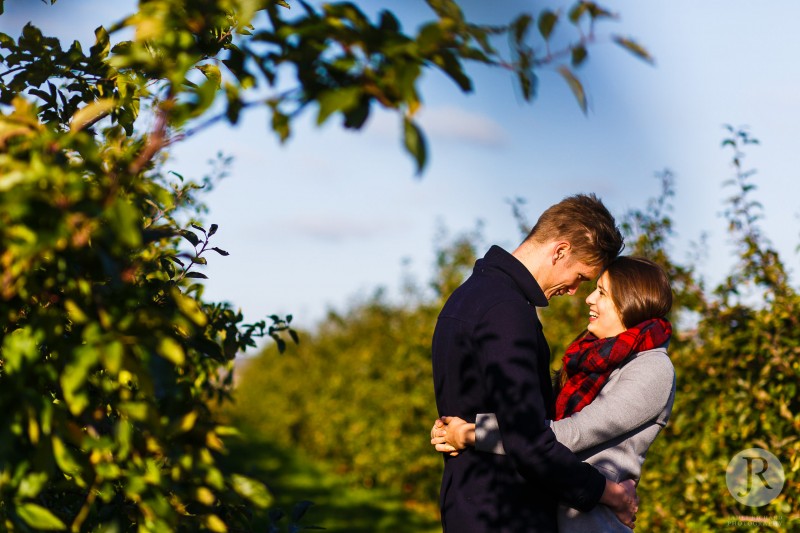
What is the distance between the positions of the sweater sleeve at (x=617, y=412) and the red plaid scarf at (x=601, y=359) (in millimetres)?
48

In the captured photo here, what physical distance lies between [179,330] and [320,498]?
35.6 ft

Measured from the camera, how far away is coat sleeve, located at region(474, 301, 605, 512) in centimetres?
254

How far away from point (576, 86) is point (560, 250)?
1.45 m

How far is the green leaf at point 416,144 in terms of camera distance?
138 centimetres

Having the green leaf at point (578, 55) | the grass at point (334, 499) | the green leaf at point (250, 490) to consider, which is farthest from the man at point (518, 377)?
the grass at point (334, 499)

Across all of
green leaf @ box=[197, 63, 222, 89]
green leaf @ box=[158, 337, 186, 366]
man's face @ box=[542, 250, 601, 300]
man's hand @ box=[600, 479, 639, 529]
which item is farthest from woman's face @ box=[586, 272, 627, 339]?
green leaf @ box=[158, 337, 186, 366]

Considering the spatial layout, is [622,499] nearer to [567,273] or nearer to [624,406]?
[624,406]

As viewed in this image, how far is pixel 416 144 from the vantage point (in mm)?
1383

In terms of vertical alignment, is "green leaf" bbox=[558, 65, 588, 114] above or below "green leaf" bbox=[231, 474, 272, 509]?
above

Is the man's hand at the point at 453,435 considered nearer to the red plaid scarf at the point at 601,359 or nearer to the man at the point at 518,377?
the man at the point at 518,377

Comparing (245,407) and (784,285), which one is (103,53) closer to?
(784,285)

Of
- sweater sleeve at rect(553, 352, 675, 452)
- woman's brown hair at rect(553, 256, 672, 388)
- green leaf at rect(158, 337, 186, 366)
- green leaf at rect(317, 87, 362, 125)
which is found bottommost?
green leaf at rect(158, 337, 186, 366)

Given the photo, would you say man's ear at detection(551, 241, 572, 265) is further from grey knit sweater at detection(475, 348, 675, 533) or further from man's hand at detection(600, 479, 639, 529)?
man's hand at detection(600, 479, 639, 529)

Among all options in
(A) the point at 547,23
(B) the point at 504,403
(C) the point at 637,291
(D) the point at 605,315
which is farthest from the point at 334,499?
(A) the point at 547,23
